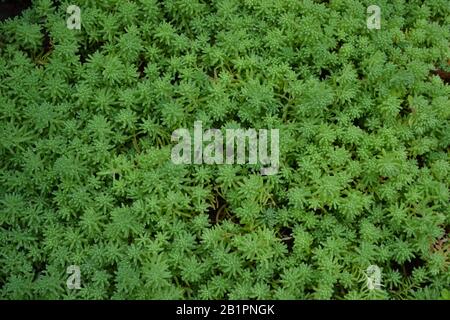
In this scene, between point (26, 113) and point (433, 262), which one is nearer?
point (433, 262)

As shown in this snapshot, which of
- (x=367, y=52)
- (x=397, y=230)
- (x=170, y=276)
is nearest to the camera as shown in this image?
(x=170, y=276)

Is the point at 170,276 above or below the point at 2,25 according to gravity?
below

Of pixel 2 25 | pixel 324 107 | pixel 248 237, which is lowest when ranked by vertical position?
pixel 248 237

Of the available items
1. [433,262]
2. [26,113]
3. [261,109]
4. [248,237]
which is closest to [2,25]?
[26,113]

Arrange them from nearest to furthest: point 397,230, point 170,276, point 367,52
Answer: point 170,276
point 397,230
point 367,52

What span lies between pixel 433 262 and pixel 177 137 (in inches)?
55.9

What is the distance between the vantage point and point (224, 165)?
306cm

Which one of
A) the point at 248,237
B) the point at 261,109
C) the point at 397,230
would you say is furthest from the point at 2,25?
the point at 397,230

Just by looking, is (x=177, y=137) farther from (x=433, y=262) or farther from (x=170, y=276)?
(x=433, y=262)

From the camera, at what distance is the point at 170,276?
112 inches

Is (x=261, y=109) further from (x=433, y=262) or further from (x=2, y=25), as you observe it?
(x=2, y=25)

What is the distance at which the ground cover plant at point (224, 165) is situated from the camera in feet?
9.62

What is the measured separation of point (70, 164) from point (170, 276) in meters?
0.77

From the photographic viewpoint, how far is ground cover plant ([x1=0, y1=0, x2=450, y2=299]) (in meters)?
2.93
